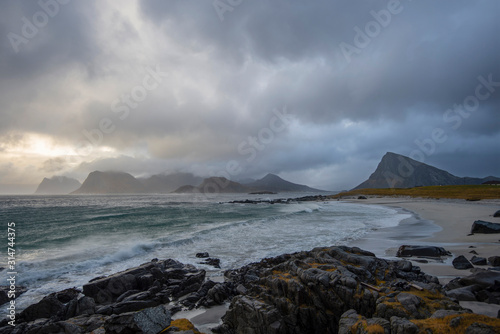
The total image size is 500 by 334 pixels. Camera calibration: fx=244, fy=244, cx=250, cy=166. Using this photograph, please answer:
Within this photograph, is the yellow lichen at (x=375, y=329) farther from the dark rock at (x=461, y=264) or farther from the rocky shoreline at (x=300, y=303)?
the dark rock at (x=461, y=264)

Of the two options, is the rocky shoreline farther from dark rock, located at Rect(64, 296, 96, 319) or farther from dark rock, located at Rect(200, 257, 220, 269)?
dark rock, located at Rect(200, 257, 220, 269)

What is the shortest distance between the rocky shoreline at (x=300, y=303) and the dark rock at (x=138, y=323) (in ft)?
0.07

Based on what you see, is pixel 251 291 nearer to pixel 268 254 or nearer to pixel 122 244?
pixel 268 254

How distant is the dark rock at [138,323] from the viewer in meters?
6.14

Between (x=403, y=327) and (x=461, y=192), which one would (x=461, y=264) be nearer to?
(x=403, y=327)

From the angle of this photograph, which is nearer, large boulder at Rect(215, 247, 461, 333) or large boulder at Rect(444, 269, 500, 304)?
large boulder at Rect(215, 247, 461, 333)

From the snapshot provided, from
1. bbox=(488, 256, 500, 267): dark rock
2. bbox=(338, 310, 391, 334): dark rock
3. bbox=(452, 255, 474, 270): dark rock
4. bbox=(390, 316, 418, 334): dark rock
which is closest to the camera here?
bbox=(390, 316, 418, 334): dark rock

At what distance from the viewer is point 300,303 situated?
7.44 m

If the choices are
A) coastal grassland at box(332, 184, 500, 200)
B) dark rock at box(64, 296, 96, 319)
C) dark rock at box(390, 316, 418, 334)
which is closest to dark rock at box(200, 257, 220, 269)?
dark rock at box(64, 296, 96, 319)

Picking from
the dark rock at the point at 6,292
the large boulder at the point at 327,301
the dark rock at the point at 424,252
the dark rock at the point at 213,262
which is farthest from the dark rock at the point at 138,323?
the dark rock at the point at 424,252

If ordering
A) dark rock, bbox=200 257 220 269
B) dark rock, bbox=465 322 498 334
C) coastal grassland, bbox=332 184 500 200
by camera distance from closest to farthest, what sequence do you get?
dark rock, bbox=465 322 498 334 < dark rock, bbox=200 257 220 269 < coastal grassland, bbox=332 184 500 200

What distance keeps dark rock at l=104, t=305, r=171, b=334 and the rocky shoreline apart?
0.02 metres

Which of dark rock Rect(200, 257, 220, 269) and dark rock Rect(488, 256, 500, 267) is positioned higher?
dark rock Rect(488, 256, 500, 267)

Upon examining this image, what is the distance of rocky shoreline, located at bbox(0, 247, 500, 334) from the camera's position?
568cm
